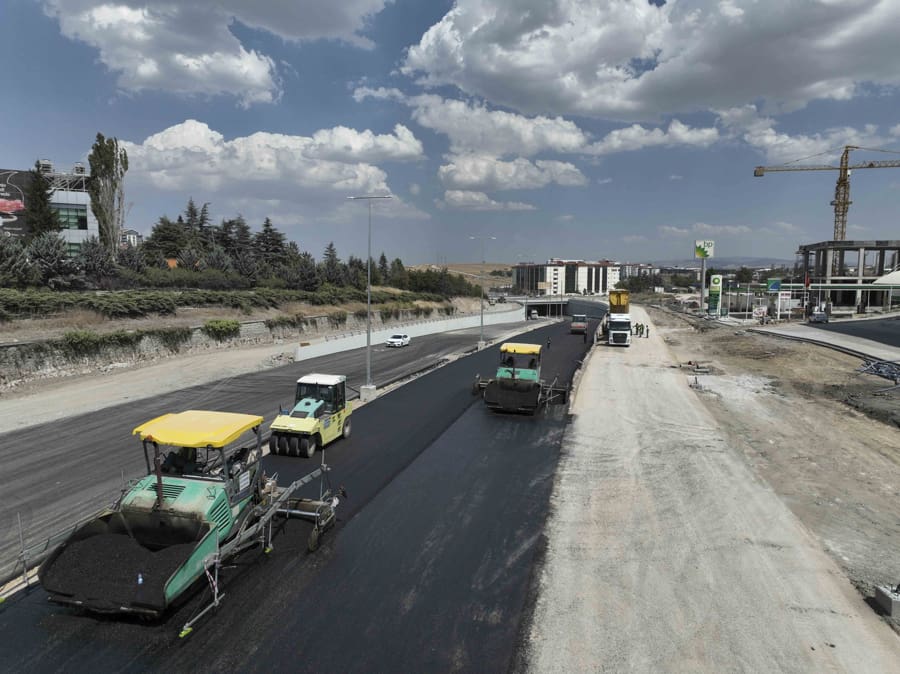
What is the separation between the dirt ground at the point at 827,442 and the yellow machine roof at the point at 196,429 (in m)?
11.4

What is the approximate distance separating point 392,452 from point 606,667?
1020cm

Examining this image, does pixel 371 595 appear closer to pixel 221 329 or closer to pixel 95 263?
pixel 221 329

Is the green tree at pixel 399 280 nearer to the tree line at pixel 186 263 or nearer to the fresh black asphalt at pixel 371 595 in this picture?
the tree line at pixel 186 263

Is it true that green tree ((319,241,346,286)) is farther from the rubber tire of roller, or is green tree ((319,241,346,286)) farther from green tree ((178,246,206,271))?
the rubber tire of roller

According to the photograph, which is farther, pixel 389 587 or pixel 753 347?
pixel 753 347

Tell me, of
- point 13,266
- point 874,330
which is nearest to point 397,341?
point 13,266

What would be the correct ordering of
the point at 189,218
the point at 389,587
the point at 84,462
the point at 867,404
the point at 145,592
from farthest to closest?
1. the point at 189,218
2. the point at 867,404
3. the point at 84,462
4. the point at 389,587
5. the point at 145,592

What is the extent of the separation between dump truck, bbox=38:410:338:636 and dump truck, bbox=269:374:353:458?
16.1ft

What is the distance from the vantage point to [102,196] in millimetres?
59281

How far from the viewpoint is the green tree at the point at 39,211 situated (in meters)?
52.4

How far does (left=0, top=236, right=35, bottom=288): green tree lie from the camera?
38.8 meters

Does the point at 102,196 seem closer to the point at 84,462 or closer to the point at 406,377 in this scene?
the point at 406,377

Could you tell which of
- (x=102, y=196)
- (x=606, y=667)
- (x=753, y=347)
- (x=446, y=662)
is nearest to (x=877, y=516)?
(x=606, y=667)

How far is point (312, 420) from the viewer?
52.7 feet
